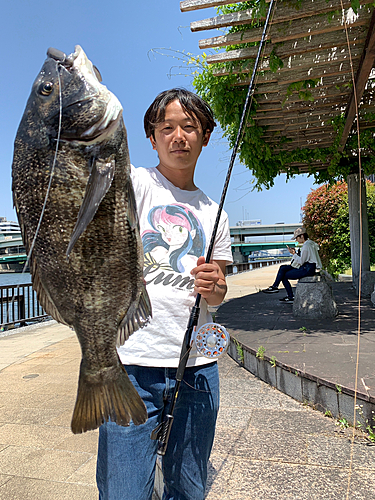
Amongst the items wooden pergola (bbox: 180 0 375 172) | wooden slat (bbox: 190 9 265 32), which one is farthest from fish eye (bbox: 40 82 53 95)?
wooden slat (bbox: 190 9 265 32)

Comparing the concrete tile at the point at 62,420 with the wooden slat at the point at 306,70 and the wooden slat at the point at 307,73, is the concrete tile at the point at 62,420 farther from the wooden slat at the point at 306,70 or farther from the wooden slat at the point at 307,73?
the wooden slat at the point at 307,73

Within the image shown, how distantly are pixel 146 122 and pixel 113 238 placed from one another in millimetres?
943

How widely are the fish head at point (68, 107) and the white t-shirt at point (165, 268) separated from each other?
2.36ft

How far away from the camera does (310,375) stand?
3.99 m

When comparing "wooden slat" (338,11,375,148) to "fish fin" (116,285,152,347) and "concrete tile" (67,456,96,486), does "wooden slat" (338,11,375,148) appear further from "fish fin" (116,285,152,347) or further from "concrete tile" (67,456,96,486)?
"concrete tile" (67,456,96,486)

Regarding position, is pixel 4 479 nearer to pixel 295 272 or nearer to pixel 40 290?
pixel 40 290

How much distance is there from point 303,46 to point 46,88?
17.0 ft

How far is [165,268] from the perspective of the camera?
168 cm

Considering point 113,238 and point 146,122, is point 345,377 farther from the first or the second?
point 113,238

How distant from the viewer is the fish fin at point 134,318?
1225 mm

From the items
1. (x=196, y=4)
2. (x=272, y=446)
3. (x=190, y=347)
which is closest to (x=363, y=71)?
(x=196, y=4)

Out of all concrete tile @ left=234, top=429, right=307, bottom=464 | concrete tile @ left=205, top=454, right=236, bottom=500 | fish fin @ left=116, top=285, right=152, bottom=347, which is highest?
fish fin @ left=116, top=285, right=152, bottom=347

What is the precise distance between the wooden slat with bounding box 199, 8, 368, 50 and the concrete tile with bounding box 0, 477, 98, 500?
5.24 metres

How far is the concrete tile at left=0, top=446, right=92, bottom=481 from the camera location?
300cm
